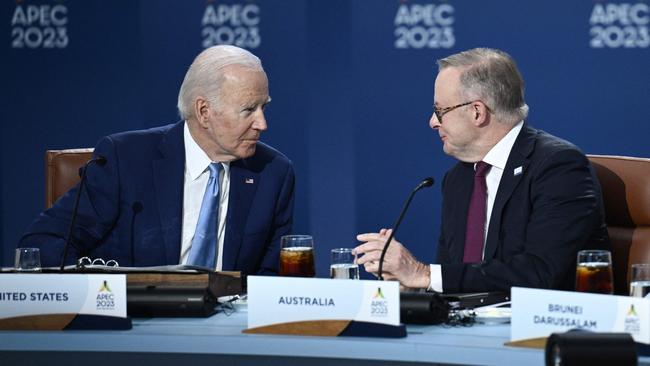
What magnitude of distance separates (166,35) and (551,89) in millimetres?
1693

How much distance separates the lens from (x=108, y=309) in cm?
238

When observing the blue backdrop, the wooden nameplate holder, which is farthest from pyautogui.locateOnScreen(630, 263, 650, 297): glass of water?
the blue backdrop

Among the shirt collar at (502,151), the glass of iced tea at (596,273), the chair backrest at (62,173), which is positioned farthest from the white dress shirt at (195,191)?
the glass of iced tea at (596,273)

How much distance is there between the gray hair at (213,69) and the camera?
3.38 metres

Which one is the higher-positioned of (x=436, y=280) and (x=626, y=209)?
(x=626, y=209)

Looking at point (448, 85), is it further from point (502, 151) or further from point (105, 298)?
point (105, 298)

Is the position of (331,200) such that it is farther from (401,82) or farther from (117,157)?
(117,157)

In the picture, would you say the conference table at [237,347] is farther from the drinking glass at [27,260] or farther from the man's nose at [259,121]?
the man's nose at [259,121]

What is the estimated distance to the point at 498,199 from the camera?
312cm

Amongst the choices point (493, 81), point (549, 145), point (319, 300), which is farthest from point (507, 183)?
point (319, 300)

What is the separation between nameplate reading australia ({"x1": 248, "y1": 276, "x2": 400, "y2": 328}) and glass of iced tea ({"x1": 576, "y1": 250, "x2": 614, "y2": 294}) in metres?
0.41

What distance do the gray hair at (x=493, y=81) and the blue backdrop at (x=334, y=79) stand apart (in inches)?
58.5

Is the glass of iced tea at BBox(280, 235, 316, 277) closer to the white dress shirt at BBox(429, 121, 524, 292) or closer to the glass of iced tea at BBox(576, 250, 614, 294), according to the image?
the glass of iced tea at BBox(576, 250, 614, 294)

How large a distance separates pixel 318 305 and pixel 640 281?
0.68 meters
